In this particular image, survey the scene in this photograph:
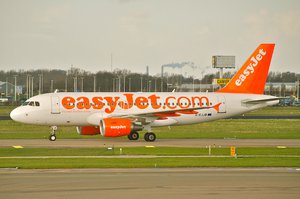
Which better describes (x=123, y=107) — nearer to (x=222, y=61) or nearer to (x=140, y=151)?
(x=140, y=151)

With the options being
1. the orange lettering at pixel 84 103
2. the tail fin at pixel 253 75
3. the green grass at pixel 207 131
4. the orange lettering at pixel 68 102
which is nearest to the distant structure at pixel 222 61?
the green grass at pixel 207 131

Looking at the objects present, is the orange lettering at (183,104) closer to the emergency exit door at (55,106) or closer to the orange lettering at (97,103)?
the orange lettering at (97,103)

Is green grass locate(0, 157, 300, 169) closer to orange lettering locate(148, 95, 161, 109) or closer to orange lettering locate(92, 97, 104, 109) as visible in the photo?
orange lettering locate(92, 97, 104, 109)

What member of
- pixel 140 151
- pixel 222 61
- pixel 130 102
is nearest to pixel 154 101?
pixel 130 102

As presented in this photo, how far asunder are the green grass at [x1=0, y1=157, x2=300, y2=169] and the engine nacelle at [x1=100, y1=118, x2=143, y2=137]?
11524 millimetres

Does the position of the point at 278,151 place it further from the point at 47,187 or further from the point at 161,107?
the point at 47,187

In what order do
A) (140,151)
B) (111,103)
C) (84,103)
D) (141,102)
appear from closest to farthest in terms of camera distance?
(140,151)
(84,103)
(111,103)
(141,102)

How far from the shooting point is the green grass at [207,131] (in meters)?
52.4

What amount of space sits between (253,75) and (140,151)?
1817 cm

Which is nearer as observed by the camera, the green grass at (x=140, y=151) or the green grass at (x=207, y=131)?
the green grass at (x=140, y=151)

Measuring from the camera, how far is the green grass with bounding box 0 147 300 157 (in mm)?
37188

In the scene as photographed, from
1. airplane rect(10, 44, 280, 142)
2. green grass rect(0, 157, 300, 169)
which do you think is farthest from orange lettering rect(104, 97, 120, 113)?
green grass rect(0, 157, 300, 169)

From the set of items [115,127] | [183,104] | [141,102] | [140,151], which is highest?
[141,102]

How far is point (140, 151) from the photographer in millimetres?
38656
